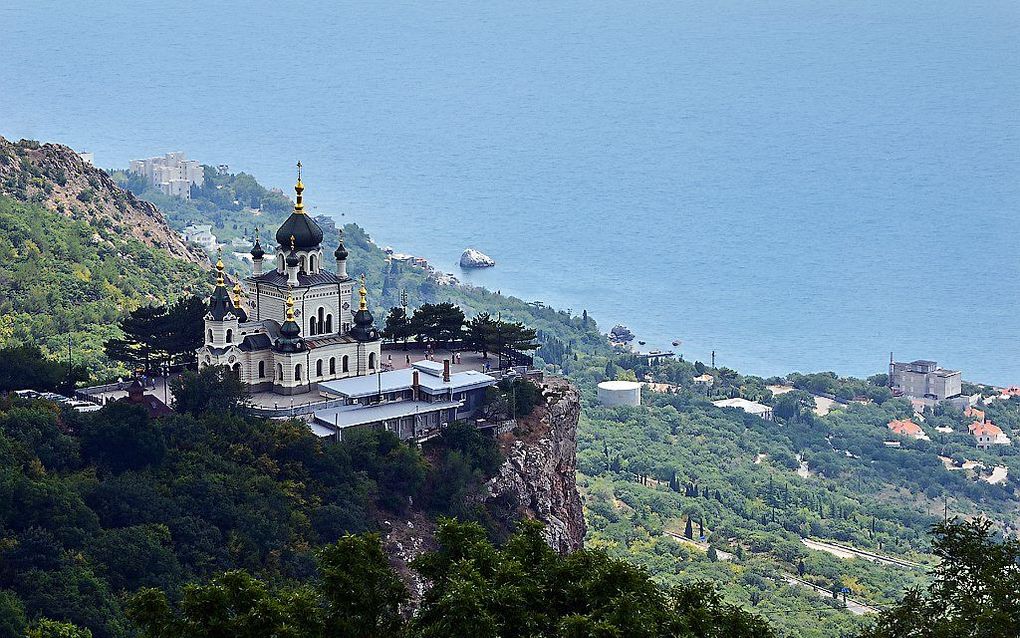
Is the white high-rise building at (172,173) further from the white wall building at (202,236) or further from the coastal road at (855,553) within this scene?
the coastal road at (855,553)

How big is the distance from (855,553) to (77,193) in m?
25.9

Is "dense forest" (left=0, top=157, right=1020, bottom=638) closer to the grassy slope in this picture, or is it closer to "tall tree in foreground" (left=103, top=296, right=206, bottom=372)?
the grassy slope

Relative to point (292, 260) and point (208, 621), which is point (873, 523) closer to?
point (292, 260)

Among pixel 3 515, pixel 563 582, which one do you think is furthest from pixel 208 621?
pixel 3 515

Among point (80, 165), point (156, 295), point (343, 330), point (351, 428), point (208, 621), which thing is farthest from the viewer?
point (80, 165)

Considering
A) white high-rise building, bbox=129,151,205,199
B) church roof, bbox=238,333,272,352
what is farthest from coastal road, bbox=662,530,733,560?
white high-rise building, bbox=129,151,205,199

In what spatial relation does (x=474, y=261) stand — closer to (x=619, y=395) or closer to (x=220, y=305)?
(x=619, y=395)

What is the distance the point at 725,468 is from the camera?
183ft

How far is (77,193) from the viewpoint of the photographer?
187ft

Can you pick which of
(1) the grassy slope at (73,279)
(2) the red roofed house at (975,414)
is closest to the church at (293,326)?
(1) the grassy slope at (73,279)

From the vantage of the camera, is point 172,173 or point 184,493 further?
point 172,173

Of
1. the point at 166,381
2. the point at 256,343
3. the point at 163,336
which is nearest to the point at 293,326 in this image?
the point at 256,343

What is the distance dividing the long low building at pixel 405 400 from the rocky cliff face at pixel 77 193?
70.5 feet

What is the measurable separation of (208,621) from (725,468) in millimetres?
36852
